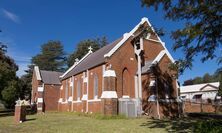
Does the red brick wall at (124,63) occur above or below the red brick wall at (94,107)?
above

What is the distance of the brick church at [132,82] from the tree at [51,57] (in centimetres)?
6819

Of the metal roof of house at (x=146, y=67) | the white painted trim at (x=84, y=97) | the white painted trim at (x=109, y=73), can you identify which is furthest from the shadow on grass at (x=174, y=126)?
the white painted trim at (x=84, y=97)

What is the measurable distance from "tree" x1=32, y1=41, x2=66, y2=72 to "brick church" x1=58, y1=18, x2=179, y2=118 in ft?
224

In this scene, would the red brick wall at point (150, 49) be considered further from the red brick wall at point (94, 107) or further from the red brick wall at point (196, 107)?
the red brick wall at point (196, 107)

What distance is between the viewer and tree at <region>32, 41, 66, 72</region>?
99.2 m

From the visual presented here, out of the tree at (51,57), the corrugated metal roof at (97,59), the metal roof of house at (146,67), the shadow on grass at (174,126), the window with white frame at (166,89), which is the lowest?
the shadow on grass at (174,126)

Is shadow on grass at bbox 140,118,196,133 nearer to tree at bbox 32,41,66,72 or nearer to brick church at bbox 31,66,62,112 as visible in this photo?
brick church at bbox 31,66,62,112

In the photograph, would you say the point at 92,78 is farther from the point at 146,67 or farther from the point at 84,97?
the point at 146,67

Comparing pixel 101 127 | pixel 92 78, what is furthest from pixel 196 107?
pixel 101 127

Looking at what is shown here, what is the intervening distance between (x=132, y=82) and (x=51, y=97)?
22.6 m

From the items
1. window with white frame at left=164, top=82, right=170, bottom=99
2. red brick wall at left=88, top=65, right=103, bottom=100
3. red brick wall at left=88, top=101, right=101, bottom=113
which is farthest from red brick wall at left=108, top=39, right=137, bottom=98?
window with white frame at left=164, top=82, right=170, bottom=99

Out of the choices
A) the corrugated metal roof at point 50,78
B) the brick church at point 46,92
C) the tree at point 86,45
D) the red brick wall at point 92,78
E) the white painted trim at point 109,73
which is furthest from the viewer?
the tree at point 86,45

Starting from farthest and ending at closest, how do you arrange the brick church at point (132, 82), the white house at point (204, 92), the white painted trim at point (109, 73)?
1. the white house at point (204, 92)
2. the white painted trim at point (109, 73)
3. the brick church at point (132, 82)

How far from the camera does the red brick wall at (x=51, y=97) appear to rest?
4556cm
